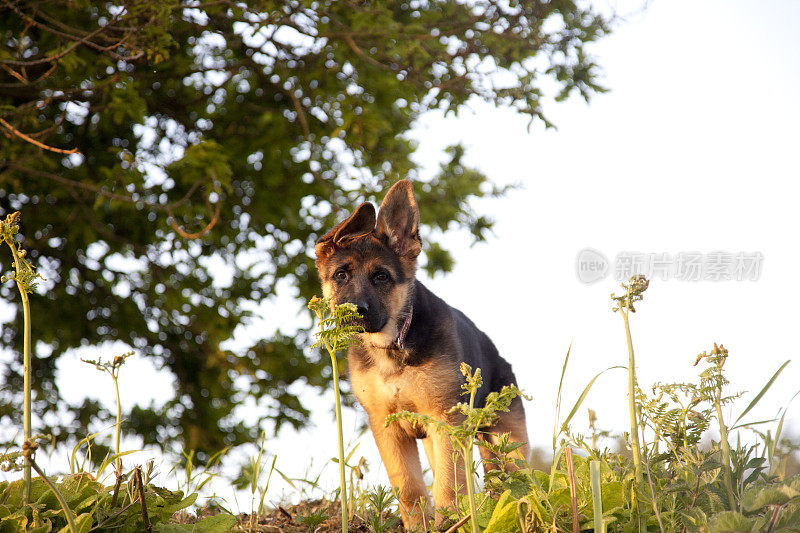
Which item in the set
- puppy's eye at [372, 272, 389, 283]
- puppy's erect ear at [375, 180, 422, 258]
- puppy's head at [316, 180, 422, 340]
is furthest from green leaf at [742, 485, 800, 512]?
puppy's erect ear at [375, 180, 422, 258]

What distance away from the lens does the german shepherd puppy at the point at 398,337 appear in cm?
470

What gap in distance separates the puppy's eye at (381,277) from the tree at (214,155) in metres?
3.04

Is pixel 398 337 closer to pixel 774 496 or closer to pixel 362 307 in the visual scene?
pixel 362 307

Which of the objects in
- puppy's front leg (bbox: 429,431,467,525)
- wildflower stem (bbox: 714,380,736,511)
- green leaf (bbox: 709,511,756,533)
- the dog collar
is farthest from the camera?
the dog collar

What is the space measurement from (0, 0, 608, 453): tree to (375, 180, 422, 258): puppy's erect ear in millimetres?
2788

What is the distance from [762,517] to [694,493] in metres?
0.28

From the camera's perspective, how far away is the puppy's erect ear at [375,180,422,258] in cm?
511

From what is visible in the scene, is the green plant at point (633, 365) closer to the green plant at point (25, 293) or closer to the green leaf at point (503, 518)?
the green leaf at point (503, 518)

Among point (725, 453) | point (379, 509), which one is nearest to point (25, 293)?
point (379, 509)

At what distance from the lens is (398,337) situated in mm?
4871

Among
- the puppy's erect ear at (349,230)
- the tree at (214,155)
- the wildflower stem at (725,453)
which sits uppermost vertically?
the tree at (214,155)

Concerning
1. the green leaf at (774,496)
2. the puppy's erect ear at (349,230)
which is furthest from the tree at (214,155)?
the green leaf at (774,496)

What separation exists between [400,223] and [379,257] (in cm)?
34

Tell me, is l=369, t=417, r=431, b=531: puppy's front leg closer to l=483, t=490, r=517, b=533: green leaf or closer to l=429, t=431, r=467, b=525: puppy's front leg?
l=429, t=431, r=467, b=525: puppy's front leg
